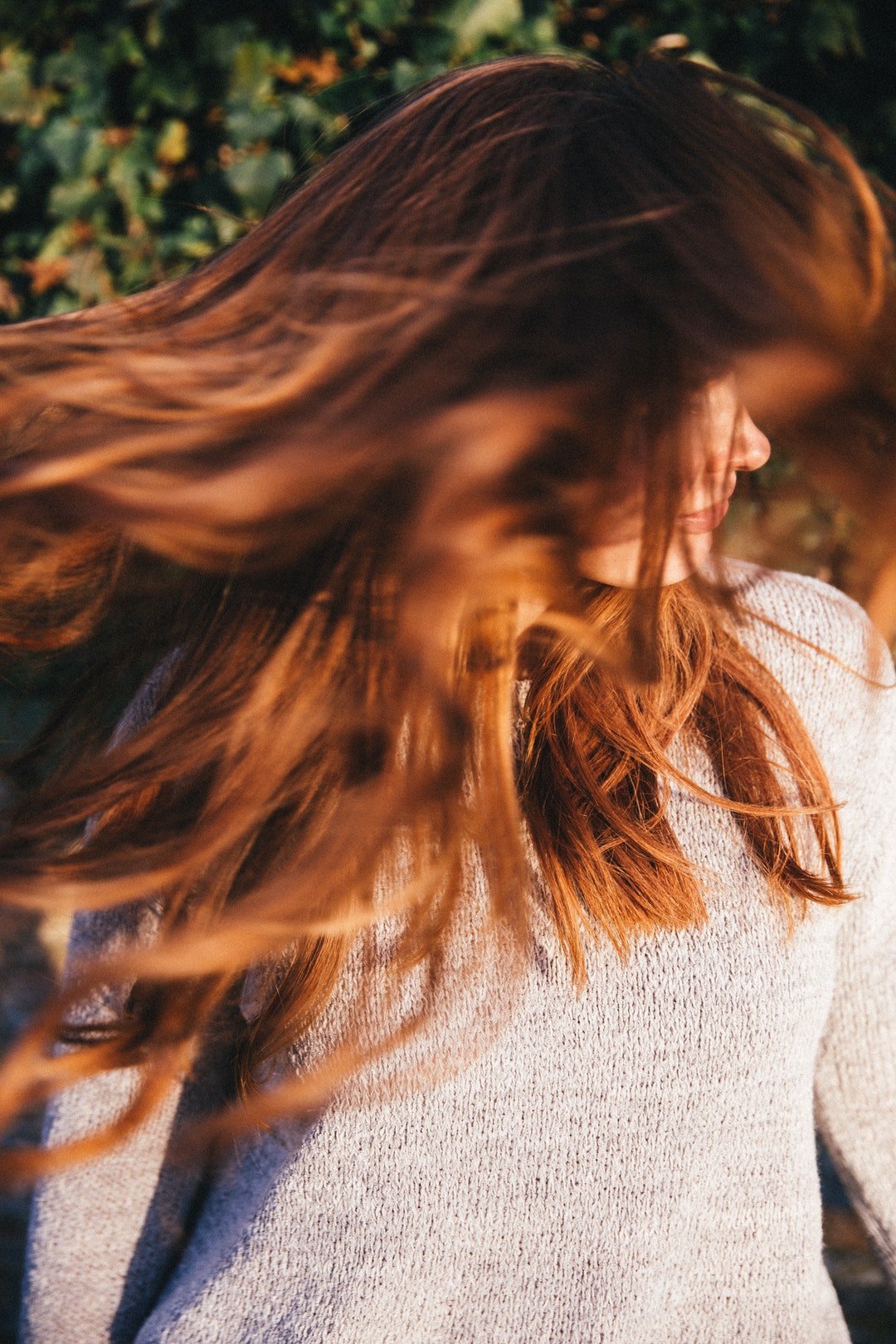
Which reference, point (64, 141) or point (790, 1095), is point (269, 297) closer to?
point (790, 1095)

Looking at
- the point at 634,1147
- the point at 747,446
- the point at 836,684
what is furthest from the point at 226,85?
the point at 634,1147

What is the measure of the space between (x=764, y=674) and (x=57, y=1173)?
1.05m

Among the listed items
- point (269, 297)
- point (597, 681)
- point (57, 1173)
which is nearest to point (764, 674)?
point (597, 681)

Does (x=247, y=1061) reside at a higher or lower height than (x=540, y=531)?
lower

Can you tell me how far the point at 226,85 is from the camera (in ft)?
→ 4.79

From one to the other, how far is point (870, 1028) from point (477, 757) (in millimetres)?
593

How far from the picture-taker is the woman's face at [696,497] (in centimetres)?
67

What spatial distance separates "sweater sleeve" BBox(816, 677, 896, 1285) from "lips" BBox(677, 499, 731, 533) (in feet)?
1.04

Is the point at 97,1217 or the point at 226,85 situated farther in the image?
the point at 226,85

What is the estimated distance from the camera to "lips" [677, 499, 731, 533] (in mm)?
724

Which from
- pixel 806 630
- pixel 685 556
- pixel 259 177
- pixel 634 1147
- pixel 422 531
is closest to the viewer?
pixel 422 531

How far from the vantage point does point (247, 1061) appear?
36.8 inches

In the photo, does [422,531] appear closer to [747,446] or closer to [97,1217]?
[747,446]

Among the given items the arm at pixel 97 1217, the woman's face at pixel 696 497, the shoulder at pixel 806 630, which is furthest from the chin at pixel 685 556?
the arm at pixel 97 1217
